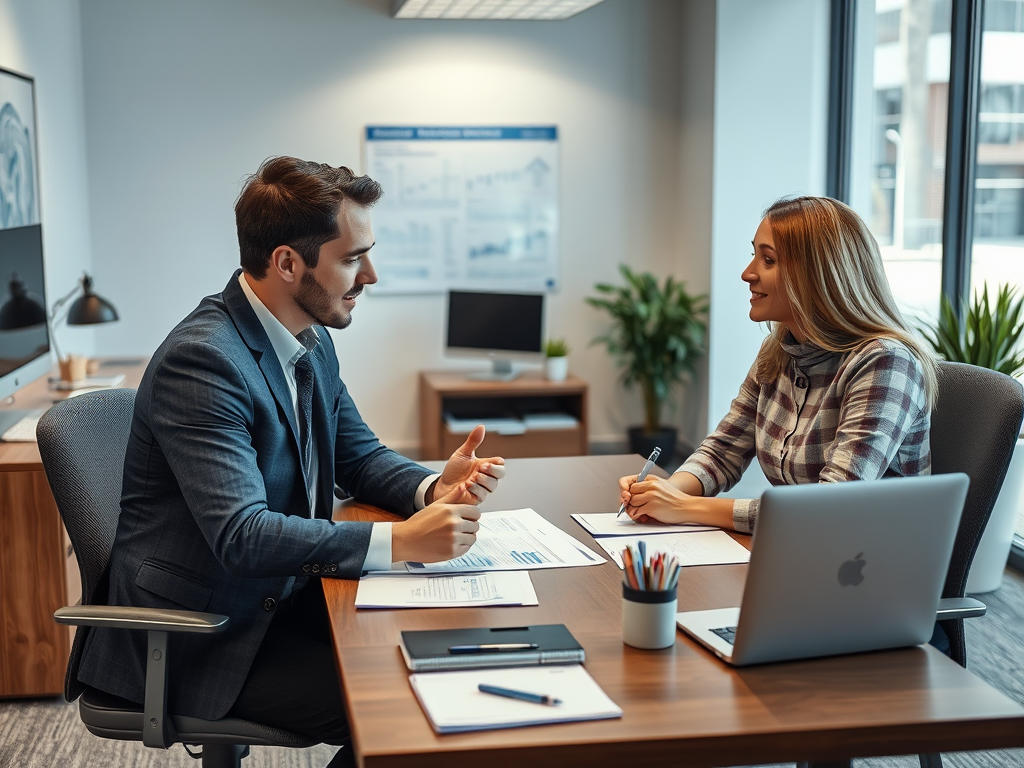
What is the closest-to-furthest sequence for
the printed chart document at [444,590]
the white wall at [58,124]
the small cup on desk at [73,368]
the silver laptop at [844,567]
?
the silver laptop at [844,567] → the printed chart document at [444,590] → the small cup on desk at [73,368] → the white wall at [58,124]

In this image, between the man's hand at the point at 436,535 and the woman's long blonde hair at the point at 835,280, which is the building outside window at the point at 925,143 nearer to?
the woman's long blonde hair at the point at 835,280

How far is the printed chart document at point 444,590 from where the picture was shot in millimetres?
1472

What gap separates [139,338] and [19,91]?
194 centimetres

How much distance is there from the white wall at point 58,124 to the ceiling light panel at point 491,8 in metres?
1.53

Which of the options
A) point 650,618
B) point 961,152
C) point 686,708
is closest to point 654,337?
point 961,152

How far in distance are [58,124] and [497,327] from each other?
2.19m

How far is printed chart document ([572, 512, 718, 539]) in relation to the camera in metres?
1.83

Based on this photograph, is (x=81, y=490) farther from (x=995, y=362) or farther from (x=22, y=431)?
(x=995, y=362)

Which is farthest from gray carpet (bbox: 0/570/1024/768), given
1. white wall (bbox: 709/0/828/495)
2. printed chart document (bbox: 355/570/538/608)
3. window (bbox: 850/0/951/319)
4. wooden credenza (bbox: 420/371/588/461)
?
white wall (bbox: 709/0/828/495)

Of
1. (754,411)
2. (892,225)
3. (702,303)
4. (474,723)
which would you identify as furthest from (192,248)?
(474,723)

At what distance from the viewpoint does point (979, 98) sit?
4027 mm

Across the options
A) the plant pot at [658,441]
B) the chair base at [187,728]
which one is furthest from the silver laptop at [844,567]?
the plant pot at [658,441]

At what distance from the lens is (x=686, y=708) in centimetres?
115

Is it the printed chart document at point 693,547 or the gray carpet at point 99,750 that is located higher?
the printed chart document at point 693,547
